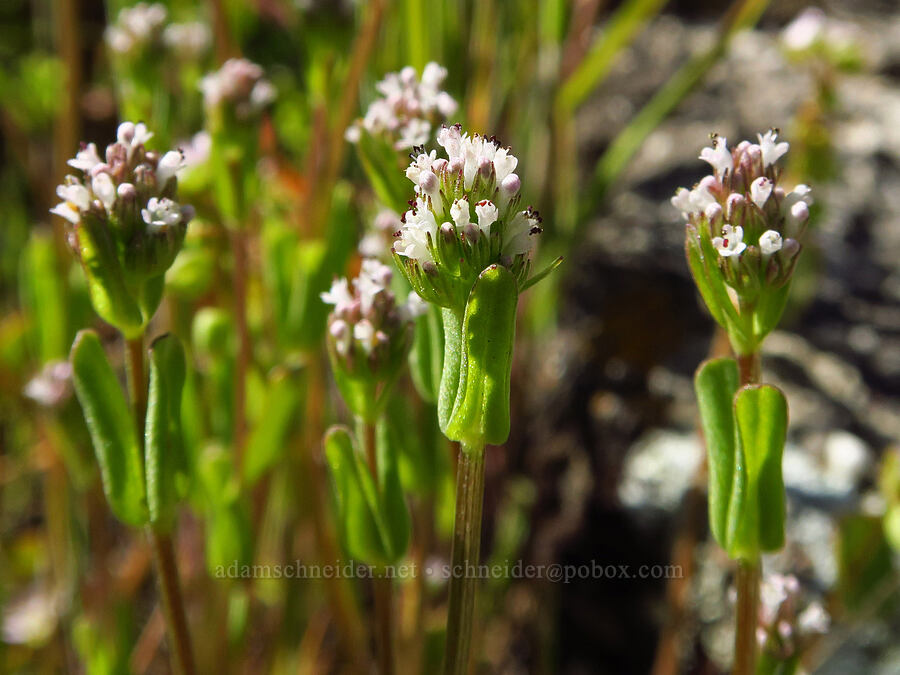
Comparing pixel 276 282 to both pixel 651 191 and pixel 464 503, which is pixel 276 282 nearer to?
pixel 464 503

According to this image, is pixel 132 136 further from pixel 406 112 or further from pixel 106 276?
pixel 406 112

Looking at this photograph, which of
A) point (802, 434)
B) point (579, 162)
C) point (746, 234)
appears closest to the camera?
point (746, 234)

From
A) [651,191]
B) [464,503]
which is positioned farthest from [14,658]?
[651,191]

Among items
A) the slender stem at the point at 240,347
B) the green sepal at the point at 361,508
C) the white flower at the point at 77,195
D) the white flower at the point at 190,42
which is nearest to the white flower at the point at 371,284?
the green sepal at the point at 361,508

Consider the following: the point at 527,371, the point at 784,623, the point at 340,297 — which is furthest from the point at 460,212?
Answer: the point at 527,371

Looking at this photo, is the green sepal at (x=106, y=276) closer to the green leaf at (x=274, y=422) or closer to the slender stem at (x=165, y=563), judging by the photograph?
the slender stem at (x=165, y=563)

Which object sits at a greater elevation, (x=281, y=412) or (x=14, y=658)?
(x=281, y=412)
